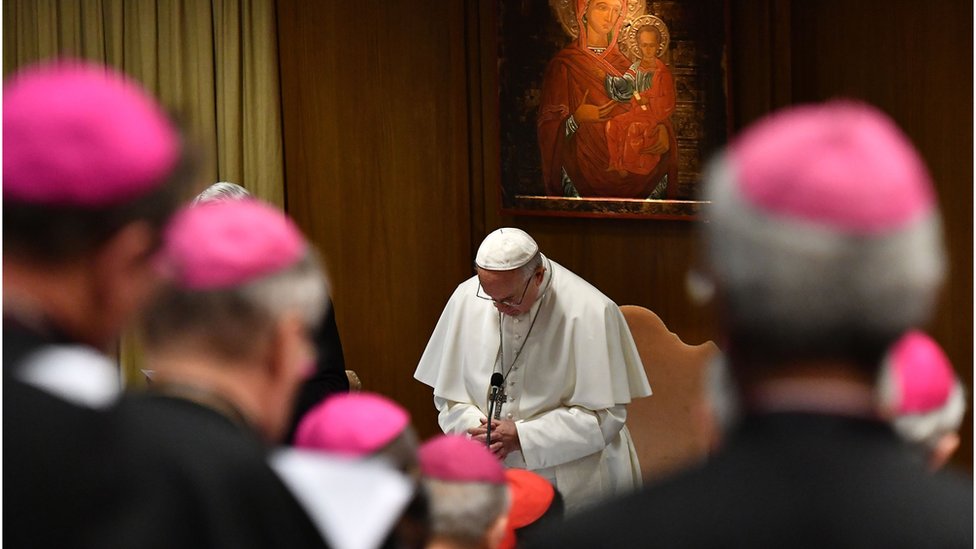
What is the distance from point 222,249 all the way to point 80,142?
20 cm

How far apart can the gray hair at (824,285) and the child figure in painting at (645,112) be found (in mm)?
5101

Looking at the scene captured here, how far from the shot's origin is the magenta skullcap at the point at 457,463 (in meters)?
2.03

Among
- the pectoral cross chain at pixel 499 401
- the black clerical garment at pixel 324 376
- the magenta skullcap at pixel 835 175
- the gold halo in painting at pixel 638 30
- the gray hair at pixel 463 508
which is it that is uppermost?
→ the gold halo in painting at pixel 638 30

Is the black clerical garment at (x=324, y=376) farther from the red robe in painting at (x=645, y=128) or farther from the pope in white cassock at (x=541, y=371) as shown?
the red robe in painting at (x=645, y=128)

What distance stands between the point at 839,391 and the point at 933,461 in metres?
0.80

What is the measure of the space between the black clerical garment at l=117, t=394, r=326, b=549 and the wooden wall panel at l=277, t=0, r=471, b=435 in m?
5.38

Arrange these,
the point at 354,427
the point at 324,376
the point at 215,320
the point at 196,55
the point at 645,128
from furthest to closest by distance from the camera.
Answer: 1. the point at 196,55
2. the point at 645,128
3. the point at 324,376
4. the point at 354,427
5. the point at 215,320

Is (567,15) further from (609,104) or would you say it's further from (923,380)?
(923,380)

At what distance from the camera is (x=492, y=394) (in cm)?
496

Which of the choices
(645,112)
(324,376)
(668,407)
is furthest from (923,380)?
(645,112)

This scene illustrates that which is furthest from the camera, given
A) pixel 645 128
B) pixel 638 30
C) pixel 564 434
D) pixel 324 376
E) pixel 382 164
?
pixel 382 164

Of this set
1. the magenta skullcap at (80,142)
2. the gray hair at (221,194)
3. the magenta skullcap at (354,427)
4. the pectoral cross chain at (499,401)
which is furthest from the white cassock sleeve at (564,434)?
the magenta skullcap at (80,142)

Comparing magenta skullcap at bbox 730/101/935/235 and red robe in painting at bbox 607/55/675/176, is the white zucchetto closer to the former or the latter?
red robe in painting at bbox 607/55/675/176

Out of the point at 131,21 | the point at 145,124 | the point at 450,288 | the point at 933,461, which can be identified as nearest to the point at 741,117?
the point at 450,288
